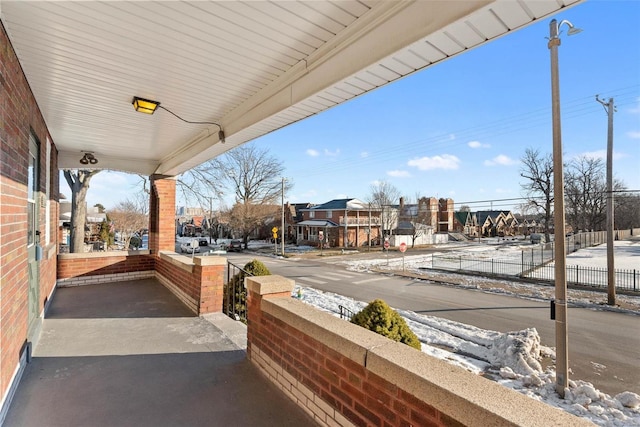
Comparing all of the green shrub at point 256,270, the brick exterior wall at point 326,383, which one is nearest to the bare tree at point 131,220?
the green shrub at point 256,270

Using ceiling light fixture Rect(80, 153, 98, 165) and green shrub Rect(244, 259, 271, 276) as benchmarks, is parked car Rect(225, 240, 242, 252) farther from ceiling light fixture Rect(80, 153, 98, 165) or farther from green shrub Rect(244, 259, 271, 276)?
green shrub Rect(244, 259, 271, 276)

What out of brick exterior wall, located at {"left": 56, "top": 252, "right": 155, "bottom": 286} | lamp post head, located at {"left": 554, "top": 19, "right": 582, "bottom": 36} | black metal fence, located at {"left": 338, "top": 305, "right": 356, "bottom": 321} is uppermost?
lamp post head, located at {"left": 554, "top": 19, "right": 582, "bottom": 36}

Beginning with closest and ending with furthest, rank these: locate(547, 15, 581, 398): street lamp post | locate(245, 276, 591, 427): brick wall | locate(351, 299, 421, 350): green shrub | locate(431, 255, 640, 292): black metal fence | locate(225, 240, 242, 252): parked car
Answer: locate(245, 276, 591, 427): brick wall, locate(351, 299, 421, 350): green shrub, locate(547, 15, 581, 398): street lamp post, locate(431, 255, 640, 292): black metal fence, locate(225, 240, 242, 252): parked car

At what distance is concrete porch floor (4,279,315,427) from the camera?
2441 mm

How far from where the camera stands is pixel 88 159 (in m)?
7.10

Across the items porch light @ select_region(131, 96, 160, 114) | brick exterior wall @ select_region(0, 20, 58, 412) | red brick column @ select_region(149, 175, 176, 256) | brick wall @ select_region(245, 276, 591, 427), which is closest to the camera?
brick wall @ select_region(245, 276, 591, 427)

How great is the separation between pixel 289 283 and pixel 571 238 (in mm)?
31393

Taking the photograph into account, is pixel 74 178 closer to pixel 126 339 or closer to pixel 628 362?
pixel 126 339

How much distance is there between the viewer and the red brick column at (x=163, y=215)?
7.82 meters

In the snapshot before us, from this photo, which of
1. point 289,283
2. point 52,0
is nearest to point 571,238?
point 289,283

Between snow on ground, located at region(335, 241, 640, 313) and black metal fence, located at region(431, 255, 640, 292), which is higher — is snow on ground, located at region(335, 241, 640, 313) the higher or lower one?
the lower one

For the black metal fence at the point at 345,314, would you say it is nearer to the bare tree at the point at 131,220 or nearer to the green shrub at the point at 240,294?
the green shrub at the point at 240,294

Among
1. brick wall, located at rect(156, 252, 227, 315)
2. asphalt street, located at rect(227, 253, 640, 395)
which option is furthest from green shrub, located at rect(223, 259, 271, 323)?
asphalt street, located at rect(227, 253, 640, 395)

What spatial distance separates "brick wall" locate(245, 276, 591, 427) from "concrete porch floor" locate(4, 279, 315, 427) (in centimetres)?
27
